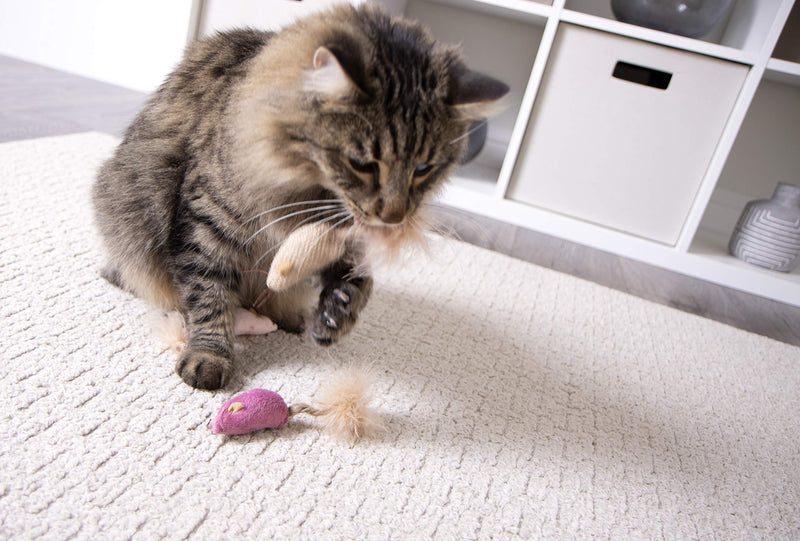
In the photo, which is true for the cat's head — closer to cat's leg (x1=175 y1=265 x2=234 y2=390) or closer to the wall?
cat's leg (x1=175 y1=265 x2=234 y2=390)

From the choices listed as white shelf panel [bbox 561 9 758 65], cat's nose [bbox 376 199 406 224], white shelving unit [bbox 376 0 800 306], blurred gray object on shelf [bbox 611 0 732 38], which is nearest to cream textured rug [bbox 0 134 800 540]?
cat's nose [bbox 376 199 406 224]

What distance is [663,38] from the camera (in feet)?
5.42

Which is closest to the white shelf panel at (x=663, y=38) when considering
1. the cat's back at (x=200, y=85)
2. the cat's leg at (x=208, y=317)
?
the cat's back at (x=200, y=85)

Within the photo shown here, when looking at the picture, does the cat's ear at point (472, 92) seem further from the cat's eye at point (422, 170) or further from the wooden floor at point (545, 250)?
the wooden floor at point (545, 250)

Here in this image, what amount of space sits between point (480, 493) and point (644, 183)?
143 centimetres

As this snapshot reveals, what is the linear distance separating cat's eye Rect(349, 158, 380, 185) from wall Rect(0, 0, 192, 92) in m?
A: 2.18

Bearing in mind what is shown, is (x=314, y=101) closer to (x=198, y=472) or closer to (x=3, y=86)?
(x=198, y=472)

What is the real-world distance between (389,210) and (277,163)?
172mm

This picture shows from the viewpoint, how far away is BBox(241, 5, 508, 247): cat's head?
2.31ft

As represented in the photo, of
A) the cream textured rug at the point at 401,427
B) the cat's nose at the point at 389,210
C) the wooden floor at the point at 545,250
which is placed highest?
the cat's nose at the point at 389,210

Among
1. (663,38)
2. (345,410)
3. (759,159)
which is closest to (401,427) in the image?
(345,410)

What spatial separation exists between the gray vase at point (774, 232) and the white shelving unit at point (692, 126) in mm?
41

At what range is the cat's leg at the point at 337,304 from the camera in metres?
0.86

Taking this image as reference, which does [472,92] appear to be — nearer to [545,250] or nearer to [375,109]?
[375,109]
